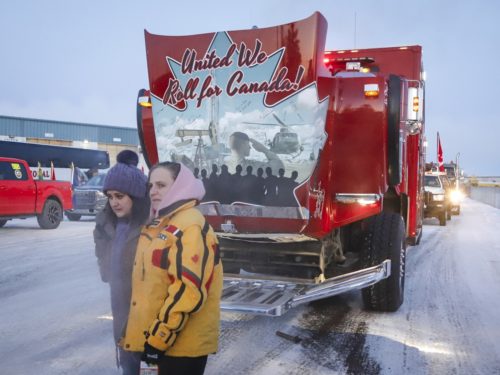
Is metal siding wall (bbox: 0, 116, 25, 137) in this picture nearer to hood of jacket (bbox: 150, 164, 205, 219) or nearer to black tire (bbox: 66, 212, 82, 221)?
black tire (bbox: 66, 212, 82, 221)

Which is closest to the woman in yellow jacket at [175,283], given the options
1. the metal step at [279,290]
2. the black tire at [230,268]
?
the metal step at [279,290]

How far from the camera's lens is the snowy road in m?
4.20

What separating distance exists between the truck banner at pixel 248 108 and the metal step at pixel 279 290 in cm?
84

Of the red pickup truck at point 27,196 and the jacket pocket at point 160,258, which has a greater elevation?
the jacket pocket at point 160,258

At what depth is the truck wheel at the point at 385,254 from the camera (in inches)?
220

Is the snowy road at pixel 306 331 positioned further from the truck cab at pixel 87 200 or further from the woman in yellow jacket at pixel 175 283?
the truck cab at pixel 87 200

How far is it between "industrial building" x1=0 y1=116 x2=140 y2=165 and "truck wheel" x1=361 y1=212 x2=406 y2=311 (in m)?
47.2

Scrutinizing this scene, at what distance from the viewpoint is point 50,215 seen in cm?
1513

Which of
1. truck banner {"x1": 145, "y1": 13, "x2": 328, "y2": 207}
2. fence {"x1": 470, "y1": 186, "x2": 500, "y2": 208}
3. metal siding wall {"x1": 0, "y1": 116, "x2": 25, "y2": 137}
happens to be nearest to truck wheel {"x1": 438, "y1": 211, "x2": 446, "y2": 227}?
truck banner {"x1": 145, "y1": 13, "x2": 328, "y2": 207}

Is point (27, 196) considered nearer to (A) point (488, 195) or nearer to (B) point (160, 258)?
(B) point (160, 258)

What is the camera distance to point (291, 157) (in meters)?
4.76

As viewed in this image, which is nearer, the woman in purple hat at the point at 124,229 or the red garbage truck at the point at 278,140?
the woman in purple hat at the point at 124,229

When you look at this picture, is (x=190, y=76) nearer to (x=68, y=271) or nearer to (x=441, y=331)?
(x=441, y=331)

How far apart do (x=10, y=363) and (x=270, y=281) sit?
2.49m
